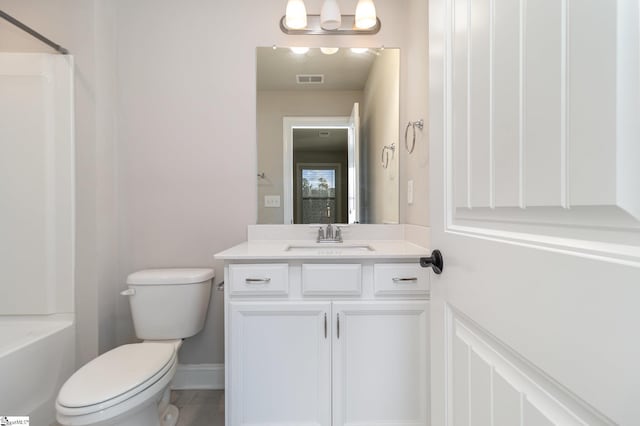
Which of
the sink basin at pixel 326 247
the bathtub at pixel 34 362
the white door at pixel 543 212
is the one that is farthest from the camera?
the sink basin at pixel 326 247

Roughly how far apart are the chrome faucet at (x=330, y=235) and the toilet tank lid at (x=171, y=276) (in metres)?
0.68

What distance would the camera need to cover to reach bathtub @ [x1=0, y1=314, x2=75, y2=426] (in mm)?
1263

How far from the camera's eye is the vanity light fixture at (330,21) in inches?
68.2

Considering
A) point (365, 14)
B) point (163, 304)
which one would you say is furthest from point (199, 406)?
point (365, 14)

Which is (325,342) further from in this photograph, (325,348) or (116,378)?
(116,378)

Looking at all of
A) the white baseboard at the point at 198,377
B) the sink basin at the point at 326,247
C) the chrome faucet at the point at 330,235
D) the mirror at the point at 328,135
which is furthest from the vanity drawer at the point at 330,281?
the white baseboard at the point at 198,377

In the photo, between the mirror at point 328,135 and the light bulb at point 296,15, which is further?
the mirror at point 328,135

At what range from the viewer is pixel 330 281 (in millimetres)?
1302

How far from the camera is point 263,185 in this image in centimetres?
190

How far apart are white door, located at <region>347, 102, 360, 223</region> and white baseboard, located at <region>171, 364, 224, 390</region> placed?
1263mm

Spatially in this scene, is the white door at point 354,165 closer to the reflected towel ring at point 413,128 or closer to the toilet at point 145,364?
the reflected towel ring at point 413,128

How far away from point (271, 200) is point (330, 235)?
45 cm

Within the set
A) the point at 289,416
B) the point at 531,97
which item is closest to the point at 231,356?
the point at 289,416

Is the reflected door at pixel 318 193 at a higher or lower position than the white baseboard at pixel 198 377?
higher
